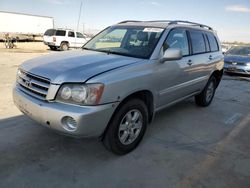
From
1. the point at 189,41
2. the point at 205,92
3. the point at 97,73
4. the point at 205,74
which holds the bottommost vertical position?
the point at 205,92

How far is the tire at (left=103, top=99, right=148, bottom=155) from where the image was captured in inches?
122

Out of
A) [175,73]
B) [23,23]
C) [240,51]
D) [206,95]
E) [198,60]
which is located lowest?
[206,95]

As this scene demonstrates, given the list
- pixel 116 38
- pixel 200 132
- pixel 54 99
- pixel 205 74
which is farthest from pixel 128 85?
pixel 205 74

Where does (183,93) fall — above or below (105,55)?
below

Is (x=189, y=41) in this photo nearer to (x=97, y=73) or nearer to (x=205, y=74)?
(x=205, y=74)

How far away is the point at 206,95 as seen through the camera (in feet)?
19.4

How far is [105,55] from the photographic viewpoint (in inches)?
146

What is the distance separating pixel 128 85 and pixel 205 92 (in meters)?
3.27

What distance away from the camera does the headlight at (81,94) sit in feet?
9.05

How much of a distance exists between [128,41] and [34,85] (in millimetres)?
1769

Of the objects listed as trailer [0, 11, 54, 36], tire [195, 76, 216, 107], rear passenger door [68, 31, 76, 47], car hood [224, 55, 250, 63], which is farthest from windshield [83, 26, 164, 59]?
trailer [0, 11, 54, 36]

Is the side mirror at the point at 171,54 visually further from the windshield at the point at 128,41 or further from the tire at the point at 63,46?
the tire at the point at 63,46

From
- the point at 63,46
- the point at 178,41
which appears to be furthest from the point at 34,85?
the point at 63,46

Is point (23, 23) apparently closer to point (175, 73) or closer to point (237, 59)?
point (237, 59)
